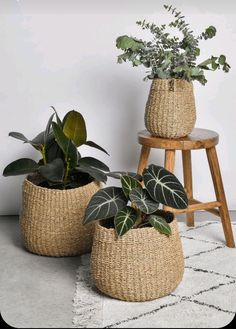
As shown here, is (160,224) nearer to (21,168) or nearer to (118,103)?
(21,168)

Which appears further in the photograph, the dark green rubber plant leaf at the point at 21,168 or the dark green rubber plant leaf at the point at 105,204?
the dark green rubber plant leaf at the point at 21,168

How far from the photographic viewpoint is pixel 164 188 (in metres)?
1.61

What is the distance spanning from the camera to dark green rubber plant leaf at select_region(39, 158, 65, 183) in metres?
1.87

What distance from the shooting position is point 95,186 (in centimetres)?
200

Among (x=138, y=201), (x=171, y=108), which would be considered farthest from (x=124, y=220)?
(x=171, y=108)

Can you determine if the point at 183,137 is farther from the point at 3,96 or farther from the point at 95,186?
the point at 3,96

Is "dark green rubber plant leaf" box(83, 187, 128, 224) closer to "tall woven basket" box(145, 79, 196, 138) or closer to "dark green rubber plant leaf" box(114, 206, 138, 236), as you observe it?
"dark green rubber plant leaf" box(114, 206, 138, 236)

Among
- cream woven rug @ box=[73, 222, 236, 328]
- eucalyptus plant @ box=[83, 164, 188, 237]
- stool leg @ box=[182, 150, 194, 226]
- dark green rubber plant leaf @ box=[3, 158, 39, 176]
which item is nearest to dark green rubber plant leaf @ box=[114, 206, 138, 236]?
eucalyptus plant @ box=[83, 164, 188, 237]

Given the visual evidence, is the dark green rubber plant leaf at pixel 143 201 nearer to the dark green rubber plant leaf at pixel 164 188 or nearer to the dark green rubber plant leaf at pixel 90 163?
the dark green rubber plant leaf at pixel 164 188

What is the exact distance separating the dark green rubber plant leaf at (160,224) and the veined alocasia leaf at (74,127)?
52cm

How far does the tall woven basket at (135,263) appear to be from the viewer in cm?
154

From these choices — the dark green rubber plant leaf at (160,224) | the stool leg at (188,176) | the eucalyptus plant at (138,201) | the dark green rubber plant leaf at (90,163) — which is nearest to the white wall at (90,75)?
the stool leg at (188,176)

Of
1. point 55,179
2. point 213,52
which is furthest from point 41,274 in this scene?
point 213,52

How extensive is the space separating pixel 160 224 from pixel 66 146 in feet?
1.66
